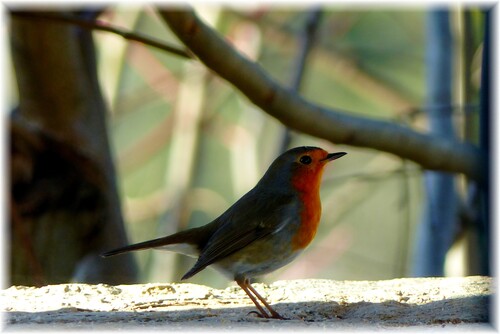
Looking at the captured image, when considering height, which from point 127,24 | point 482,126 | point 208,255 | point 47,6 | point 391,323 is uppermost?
point 127,24

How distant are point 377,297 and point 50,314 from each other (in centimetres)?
142

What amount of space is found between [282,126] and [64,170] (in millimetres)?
1719

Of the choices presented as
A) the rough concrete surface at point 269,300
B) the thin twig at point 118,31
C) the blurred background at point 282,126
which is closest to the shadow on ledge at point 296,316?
the rough concrete surface at point 269,300

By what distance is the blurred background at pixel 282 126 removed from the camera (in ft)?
19.7

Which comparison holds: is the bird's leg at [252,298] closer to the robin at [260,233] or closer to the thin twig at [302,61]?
the robin at [260,233]

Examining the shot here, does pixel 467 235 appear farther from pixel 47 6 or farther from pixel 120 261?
pixel 47 6

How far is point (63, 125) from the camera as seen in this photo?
5480 mm

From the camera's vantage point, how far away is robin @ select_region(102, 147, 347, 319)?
378 cm

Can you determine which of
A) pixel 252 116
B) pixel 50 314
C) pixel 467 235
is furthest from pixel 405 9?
pixel 50 314

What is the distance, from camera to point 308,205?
3922 mm

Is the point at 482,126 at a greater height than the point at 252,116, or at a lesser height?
lesser

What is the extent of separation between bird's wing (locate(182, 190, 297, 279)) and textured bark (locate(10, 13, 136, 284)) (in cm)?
183

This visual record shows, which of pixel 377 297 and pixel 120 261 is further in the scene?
pixel 120 261

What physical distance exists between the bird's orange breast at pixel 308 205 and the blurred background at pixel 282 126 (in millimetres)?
1115
